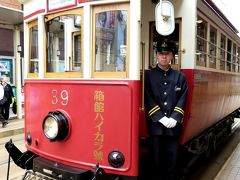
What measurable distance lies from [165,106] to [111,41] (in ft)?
2.99

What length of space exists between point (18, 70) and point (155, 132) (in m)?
8.22

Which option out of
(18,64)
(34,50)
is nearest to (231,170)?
(34,50)

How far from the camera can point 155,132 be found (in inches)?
138

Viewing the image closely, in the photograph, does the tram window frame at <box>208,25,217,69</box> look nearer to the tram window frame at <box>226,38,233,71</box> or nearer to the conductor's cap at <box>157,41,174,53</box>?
the tram window frame at <box>226,38,233,71</box>

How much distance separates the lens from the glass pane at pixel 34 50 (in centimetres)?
402

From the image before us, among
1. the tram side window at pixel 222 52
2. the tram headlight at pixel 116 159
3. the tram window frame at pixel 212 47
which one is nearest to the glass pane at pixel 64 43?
the tram headlight at pixel 116 159

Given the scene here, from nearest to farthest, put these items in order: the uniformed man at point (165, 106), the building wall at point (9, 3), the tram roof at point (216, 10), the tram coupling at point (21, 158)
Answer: the uniformed man at point (165, 106) → the tram coupling at point (21, 158) → the tram roof at point (216, 10) → the building wall at point (9, 3)

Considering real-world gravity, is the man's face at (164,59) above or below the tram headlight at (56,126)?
above

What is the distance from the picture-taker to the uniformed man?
346 centimetres

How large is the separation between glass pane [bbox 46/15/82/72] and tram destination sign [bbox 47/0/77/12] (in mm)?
113

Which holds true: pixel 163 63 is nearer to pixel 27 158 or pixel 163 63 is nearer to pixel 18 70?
pixel 27 158

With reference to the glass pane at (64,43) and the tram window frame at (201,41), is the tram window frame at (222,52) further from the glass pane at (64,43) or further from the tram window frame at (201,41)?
the glass pane at (64,43)

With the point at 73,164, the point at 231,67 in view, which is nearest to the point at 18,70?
the point at 231,67

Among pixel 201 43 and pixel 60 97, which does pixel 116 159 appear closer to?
pixel 60 97
